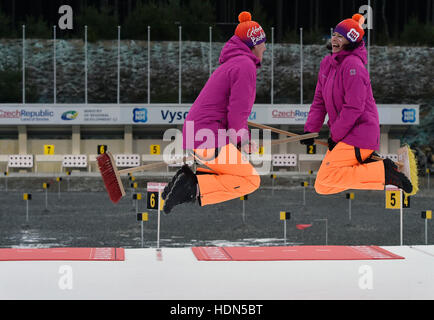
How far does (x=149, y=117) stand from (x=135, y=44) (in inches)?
913

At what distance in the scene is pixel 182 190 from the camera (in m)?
6.39

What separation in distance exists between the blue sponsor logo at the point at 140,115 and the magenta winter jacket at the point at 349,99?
127 feet

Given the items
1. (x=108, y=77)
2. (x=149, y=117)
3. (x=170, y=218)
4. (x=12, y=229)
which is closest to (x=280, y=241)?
(x=170, y=218)

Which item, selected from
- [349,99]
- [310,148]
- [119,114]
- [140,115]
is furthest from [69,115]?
[349,99]

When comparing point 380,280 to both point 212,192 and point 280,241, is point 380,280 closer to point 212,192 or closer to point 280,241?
point 212,192

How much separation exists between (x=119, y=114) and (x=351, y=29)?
3978 centimetres

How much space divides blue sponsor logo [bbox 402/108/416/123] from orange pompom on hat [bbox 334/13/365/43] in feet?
131

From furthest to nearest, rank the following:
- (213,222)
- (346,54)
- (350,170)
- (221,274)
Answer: (213,222) < (221,274) < (350,170) < (346,54)

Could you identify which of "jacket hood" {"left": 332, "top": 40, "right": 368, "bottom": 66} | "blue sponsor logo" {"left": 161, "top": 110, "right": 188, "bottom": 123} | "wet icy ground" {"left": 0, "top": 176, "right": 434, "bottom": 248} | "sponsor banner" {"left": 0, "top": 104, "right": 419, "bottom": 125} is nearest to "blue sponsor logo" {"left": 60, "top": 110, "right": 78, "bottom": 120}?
"sponsor banner" {"left": 0, "top": 104, "right": 419, "bottom": 125}

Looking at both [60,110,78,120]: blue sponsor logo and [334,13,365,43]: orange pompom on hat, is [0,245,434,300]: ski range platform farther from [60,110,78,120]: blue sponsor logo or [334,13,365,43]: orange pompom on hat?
[60,110,78,120]: blue sponsor logo

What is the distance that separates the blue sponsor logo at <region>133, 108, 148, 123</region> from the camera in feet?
148

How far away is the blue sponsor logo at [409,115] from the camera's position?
147ft

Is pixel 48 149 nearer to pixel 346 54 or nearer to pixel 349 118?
pixel 346 54
